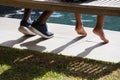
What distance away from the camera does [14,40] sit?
228 inches

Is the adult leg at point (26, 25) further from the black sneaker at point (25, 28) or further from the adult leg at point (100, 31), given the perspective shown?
the adult leg at point (100, 31)

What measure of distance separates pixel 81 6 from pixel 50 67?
0.84 m

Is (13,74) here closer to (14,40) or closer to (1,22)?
(14,40)

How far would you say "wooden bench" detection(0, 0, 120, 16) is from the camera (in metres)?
4.21

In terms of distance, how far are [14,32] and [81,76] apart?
6.90 ft

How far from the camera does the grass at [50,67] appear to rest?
4.39 m

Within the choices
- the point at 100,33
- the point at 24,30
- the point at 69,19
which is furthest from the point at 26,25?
the point at 69,19

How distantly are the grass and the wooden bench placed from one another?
0.69 metres

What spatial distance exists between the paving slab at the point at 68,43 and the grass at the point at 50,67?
0.20m

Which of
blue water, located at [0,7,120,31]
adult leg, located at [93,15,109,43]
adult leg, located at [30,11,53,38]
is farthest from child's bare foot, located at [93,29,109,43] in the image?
blue water, located at [0,7,120,31]

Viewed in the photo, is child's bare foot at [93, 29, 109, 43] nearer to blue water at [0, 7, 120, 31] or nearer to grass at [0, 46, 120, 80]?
grass at [0, 46, 120, 80]

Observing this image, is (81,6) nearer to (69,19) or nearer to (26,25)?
(26,25)

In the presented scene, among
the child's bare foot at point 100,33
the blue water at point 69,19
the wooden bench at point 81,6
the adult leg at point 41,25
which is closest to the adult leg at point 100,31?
the child's bare foot at point 100,33

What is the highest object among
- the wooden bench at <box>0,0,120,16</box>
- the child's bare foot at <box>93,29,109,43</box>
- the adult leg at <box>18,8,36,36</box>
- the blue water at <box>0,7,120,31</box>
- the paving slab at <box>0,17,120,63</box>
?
the wooden bench at <box>0,0,120,16</box>
